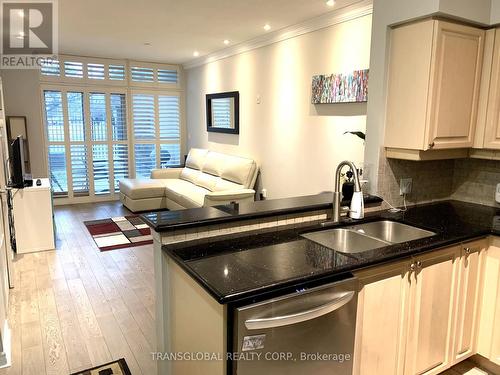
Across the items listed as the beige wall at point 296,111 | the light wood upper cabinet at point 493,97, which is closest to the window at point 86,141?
the beige wall at point 296,111

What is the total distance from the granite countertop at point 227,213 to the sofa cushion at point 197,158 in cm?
428

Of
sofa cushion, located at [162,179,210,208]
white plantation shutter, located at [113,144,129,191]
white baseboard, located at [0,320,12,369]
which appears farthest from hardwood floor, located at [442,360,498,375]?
white plantation shutter, located at [113,144,129,191]

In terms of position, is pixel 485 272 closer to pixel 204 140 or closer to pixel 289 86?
pixel 289 86

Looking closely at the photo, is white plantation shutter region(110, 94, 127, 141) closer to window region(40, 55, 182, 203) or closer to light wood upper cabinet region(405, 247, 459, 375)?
window region(40, 55, 182, 203)

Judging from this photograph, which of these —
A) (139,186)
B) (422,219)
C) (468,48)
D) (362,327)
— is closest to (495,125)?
(468,48)

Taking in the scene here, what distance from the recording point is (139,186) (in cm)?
609

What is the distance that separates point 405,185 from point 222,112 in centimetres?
410

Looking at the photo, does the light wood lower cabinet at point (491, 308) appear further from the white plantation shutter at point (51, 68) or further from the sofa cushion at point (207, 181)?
the white plantation shutter at point (51, 68)

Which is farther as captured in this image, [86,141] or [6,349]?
[86,141]

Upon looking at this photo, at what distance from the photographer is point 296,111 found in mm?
4492

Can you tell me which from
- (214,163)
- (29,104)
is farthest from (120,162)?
(214,163)

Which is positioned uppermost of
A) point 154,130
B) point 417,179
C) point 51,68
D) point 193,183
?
point 51,68

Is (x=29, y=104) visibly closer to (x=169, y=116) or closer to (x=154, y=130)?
(x=154, y=130)

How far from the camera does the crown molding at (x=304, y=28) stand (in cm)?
348
